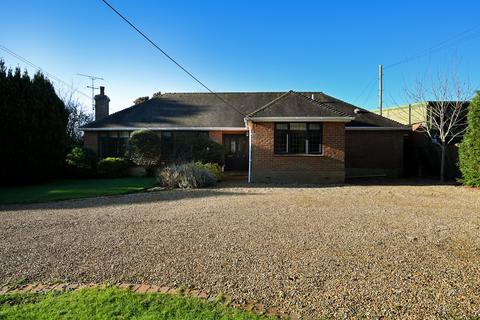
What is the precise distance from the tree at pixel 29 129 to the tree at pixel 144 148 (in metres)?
3.90

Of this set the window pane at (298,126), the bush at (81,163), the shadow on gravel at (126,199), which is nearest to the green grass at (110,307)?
the shadow on gravel at (126,199)

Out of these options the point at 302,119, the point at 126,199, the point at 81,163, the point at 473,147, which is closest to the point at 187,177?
the point at 126,199

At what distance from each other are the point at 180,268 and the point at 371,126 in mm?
16866

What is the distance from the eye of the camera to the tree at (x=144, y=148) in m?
17.2

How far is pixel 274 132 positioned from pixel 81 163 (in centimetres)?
1062

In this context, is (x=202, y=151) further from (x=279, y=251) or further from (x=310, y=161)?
(x=279, y=251)

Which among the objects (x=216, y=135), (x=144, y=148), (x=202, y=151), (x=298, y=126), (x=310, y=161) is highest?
(x=298, y=126)

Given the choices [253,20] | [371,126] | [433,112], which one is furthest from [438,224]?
[433,112]

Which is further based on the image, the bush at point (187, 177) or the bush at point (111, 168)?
the bush at point (111, 168)

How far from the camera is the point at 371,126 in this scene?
18453 millimetres

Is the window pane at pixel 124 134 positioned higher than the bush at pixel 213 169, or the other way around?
the window pane at pixel 124 134

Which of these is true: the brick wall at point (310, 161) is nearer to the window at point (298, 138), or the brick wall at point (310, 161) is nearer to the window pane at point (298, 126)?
the window at point (298, 138)

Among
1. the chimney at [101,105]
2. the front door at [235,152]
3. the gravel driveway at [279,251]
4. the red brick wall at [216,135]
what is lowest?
the gravel driveway at [279,251]

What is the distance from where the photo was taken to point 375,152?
734 inches
